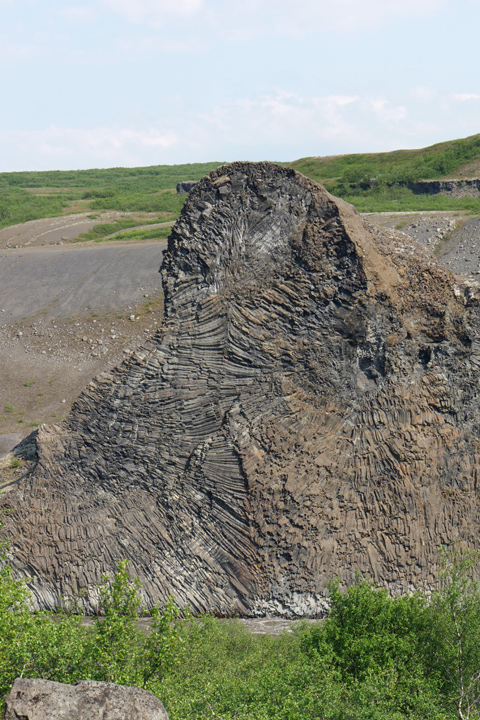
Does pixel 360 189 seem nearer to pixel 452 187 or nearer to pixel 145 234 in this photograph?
pixel 452 187

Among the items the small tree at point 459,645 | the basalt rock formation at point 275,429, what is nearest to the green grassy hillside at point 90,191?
the basalt rock formation at point 275,429

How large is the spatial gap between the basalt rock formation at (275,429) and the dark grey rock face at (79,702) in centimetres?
473

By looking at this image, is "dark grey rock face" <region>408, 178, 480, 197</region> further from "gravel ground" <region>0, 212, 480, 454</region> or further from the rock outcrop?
"gravel ground" <region>0, 212, 480, 454</region>

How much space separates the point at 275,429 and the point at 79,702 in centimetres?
548

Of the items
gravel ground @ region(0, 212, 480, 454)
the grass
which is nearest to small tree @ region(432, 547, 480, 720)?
gravel ground @ region(0, 212, 480, 454)

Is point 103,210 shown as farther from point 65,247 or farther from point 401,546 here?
point 401,546

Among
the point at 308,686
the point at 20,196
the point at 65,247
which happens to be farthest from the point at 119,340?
the point at 20,196

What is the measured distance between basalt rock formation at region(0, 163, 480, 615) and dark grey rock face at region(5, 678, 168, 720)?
4734 millimetres

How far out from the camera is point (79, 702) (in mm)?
5578

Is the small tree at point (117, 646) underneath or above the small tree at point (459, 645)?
above

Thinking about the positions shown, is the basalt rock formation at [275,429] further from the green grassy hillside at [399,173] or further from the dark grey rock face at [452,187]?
the dark grey rock face at [452,187]

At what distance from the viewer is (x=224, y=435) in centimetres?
1040

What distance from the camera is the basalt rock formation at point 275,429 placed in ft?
33.9

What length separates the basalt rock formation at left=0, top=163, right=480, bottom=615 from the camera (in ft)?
33.9
